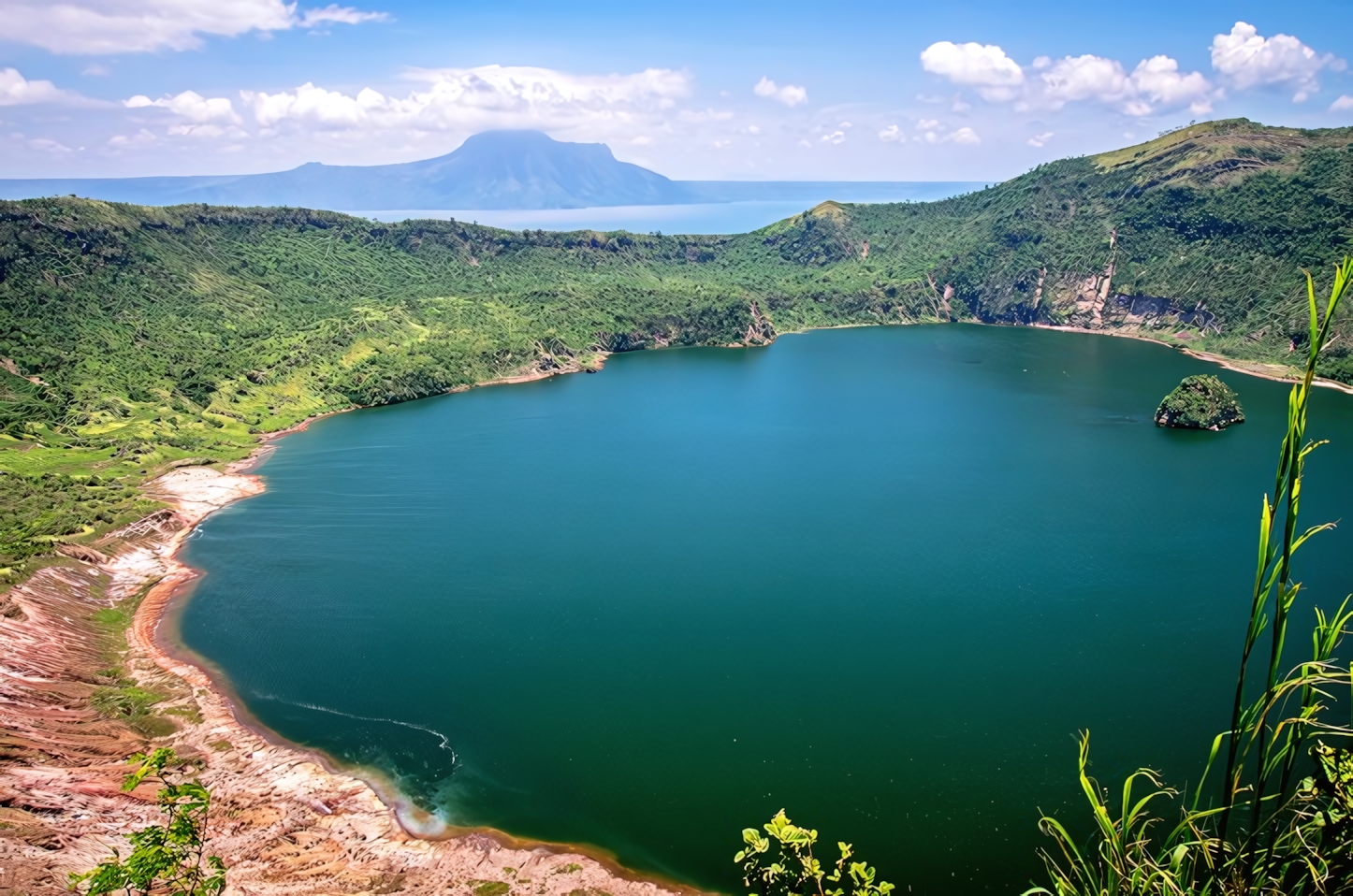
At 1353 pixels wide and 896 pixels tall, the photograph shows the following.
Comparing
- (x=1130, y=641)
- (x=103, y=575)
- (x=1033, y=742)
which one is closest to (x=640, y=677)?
(x=1033, y=742)

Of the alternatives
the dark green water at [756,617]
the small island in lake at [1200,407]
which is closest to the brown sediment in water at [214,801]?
the dark green water at [756,617]

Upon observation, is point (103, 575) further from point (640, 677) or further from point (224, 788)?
point (640, 677)

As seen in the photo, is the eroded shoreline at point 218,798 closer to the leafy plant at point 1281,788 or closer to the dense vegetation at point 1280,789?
the dense vegetation at point 1280,789

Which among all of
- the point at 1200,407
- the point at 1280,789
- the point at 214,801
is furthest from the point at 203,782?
the point at 1200,407

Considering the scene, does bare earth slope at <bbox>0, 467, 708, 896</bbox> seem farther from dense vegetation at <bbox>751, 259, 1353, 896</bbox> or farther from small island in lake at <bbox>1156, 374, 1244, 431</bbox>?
small island in lake at <bbox>1156, 374, 1244, 431</bbox>

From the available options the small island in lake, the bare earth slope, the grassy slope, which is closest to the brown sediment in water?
the bare earth slope

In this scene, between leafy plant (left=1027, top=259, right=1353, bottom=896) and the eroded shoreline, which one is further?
the eroded shoreline

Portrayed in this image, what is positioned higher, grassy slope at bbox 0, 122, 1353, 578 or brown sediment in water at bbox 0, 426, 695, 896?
grassy slope at bbox 0, 122, 1353, 578
